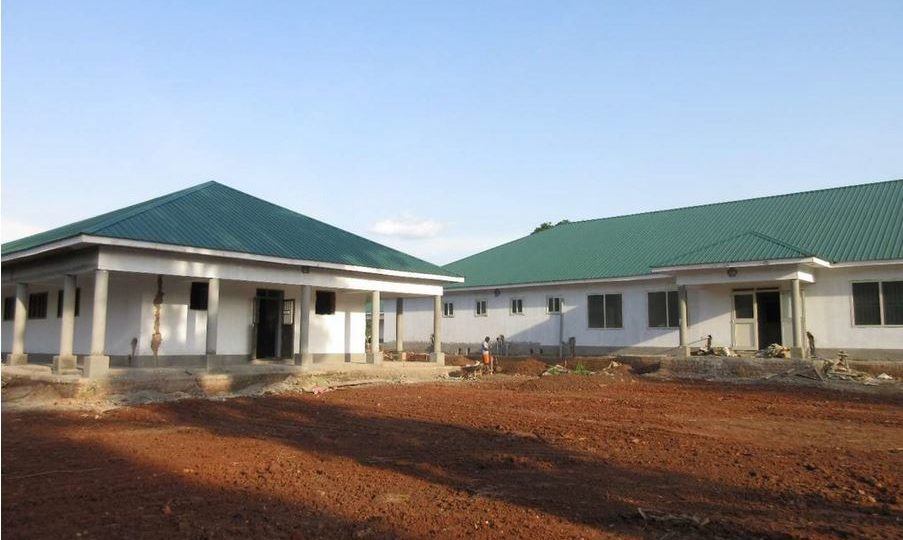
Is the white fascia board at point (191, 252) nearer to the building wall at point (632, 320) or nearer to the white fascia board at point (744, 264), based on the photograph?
the white fascia board at point (744, 264)

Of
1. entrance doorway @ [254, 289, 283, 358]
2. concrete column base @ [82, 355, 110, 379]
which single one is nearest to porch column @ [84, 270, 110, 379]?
concrete column base @ [82, 355, 110, 379]

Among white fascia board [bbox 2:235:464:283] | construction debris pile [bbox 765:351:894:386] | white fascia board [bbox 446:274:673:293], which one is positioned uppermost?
white fascia board [bbox 446:274:673:293]

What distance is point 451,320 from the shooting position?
34.6 m

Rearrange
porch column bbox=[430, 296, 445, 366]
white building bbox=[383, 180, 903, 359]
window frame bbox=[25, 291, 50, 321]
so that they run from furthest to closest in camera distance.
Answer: porch column bbox=[430, 296, 445, 366] → window frame bbox=[25, 291, 50, 321] → white building bbox=[383, 180, 903, 359]

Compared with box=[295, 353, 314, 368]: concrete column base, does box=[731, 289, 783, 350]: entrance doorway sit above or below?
above

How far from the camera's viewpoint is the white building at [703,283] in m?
21.8

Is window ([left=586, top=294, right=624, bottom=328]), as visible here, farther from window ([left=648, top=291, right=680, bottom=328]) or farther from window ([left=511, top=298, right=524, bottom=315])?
window ([left=511, top=298, right=524, bottom=315])

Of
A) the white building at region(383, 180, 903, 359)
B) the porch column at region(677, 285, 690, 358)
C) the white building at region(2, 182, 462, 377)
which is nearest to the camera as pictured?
the white building at region(2, 182, 462, 377)

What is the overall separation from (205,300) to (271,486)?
42.9 ft

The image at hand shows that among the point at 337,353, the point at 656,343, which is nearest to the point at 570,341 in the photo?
the point at 656,343

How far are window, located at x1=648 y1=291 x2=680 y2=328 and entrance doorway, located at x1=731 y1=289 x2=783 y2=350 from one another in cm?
222

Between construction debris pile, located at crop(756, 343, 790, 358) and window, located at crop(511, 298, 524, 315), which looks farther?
window, located at crop(511, 298, 524, 315)

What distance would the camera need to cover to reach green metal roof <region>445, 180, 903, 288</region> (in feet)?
74.8

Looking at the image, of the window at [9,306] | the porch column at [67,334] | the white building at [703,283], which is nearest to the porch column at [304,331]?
the porch column at [67,334]
